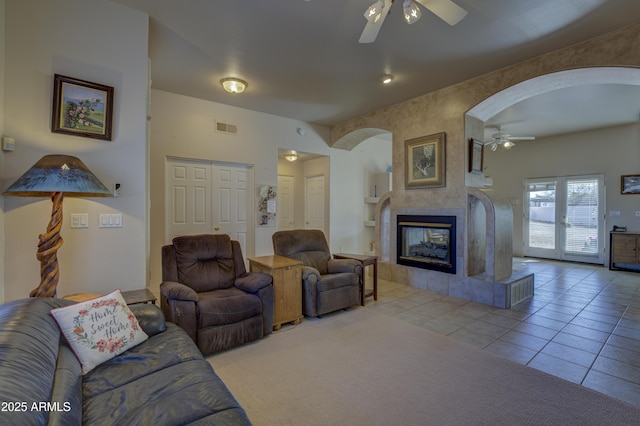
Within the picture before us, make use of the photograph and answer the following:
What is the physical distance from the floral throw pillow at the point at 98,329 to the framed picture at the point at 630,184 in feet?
28.4

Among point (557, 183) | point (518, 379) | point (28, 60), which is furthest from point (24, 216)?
point (557, 183)

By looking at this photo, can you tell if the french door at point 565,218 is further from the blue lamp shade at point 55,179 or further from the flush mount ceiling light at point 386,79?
the blue lamp shade at point 55,179

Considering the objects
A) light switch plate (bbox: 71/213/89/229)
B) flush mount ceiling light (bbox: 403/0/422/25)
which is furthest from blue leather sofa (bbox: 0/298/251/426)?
flush mount ceiling light (bbox: 403/0/422/25)

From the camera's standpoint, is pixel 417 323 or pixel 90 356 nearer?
pixel 90 356

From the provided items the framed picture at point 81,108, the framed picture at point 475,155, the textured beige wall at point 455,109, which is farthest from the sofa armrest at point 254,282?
the framed picture at point 475,155

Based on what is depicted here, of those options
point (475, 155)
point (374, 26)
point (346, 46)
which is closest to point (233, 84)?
point (346, 46)

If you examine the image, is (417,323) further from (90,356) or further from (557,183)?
(557,183)

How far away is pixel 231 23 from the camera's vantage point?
278cm

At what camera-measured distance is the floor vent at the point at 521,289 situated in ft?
12.5

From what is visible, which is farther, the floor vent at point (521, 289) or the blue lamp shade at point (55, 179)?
the floor vent at point (521, 289)

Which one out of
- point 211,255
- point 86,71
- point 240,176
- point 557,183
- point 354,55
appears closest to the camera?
point 86,71

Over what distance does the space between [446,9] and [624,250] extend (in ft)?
22.1

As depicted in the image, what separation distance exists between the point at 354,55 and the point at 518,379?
347 cm

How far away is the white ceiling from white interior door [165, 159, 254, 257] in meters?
1.15
